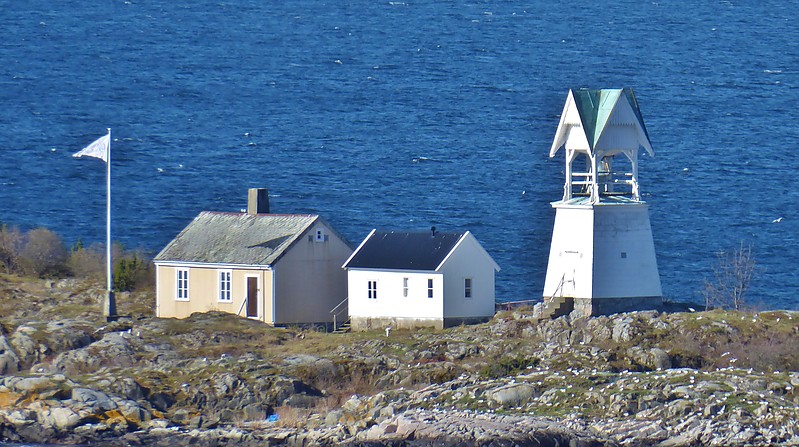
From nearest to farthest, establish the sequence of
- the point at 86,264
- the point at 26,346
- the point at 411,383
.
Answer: the point at 411,383
the point at 26,346
the point at 86,264

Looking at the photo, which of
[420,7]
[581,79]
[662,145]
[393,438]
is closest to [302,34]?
[420,7]

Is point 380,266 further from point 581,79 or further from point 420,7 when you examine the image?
point 420,7

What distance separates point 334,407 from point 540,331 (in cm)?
788

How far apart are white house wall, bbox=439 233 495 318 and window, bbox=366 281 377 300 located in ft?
8.31

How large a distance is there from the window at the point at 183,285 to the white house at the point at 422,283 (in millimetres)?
5877

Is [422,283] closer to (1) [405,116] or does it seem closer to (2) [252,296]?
(2) [252,296]

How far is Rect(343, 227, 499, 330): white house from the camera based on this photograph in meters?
59.4

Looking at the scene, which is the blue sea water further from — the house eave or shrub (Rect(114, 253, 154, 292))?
the house eave

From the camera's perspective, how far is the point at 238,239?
6309 cm

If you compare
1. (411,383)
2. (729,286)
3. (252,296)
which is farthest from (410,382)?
(729,286)

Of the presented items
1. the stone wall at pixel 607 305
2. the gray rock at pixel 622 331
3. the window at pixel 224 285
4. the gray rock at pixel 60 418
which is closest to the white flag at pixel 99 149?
the window at pixel 224 285

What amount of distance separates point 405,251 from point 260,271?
16.2ft

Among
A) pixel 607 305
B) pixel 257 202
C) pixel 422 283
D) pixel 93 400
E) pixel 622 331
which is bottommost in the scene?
pixel 93 400

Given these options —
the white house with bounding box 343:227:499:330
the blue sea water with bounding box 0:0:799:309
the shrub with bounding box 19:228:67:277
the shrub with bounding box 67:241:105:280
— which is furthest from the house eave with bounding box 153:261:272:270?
the blue sea water with bounding box 0:0:799:309
